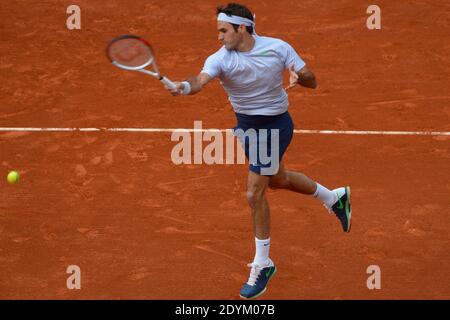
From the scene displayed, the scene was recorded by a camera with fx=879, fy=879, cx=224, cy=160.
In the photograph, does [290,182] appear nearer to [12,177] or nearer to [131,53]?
[131,53]

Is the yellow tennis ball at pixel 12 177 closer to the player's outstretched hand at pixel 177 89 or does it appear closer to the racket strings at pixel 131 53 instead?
the racket strings at pixel 131 53

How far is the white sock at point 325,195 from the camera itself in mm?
7961

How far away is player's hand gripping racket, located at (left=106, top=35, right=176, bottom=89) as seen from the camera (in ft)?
21.6

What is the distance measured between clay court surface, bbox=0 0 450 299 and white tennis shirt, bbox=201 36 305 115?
68.1 inches

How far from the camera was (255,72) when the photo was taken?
6914 millimetres

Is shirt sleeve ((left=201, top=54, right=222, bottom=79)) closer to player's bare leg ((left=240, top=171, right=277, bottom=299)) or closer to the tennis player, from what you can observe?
the tennis player

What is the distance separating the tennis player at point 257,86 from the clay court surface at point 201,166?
685mm

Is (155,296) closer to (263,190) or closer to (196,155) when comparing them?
(263,190)

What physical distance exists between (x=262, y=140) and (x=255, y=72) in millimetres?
603

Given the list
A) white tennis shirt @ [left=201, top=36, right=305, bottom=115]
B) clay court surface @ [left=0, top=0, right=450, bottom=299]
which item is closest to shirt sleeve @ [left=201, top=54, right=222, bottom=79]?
white tennis shirt @ [left=201, top=36, right=305, bottom=115]

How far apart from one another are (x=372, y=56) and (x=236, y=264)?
5.08 m

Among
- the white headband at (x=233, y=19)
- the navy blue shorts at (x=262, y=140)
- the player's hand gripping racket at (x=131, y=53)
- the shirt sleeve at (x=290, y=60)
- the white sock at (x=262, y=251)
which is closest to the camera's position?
the player's hand gripping racket at (x=131, y=53)

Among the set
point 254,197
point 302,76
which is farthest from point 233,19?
point 254,197

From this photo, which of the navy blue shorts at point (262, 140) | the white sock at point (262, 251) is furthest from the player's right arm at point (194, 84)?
the white sock at point (262, 251)
